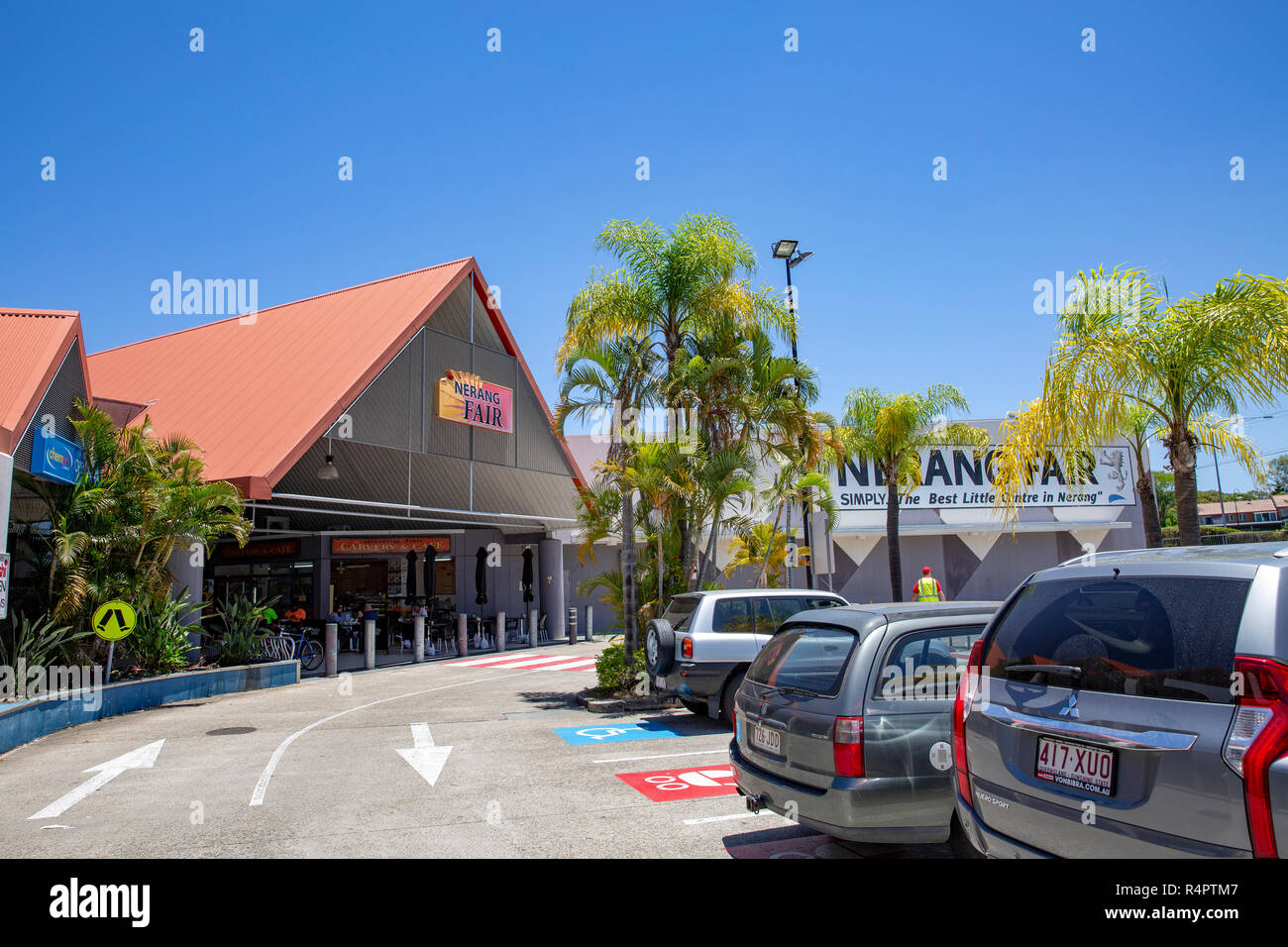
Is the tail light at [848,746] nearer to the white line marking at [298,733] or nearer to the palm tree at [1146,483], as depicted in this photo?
the white line marking at [298,733]

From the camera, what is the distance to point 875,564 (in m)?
29.6

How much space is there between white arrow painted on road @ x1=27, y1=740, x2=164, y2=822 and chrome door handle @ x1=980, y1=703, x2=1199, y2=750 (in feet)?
24.5

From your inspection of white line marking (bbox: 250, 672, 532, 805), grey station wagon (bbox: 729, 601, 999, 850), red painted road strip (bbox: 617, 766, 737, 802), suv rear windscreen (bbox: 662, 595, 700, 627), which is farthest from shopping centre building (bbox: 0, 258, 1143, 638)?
grey station wagon (bbox: 729, 601, 999, 850)

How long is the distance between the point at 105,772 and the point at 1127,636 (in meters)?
9.64

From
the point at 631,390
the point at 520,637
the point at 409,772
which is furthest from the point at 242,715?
the point at 520,637

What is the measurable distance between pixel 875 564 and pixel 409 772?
78.2 ft

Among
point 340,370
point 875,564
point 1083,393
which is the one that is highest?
point 340,370

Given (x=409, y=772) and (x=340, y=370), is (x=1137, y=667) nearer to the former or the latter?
(x=409, y=772)

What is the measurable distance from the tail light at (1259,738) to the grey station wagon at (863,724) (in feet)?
6.95

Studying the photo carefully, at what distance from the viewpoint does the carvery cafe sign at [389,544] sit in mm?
28078

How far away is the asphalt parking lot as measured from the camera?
5.79m

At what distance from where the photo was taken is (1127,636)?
129 inches

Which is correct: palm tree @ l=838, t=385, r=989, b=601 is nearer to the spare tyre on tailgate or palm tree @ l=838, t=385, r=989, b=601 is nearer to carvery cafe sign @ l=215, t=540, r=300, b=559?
the spare tyre on tailgate

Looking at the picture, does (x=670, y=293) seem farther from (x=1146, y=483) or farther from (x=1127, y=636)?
(x=1127, y=636)
